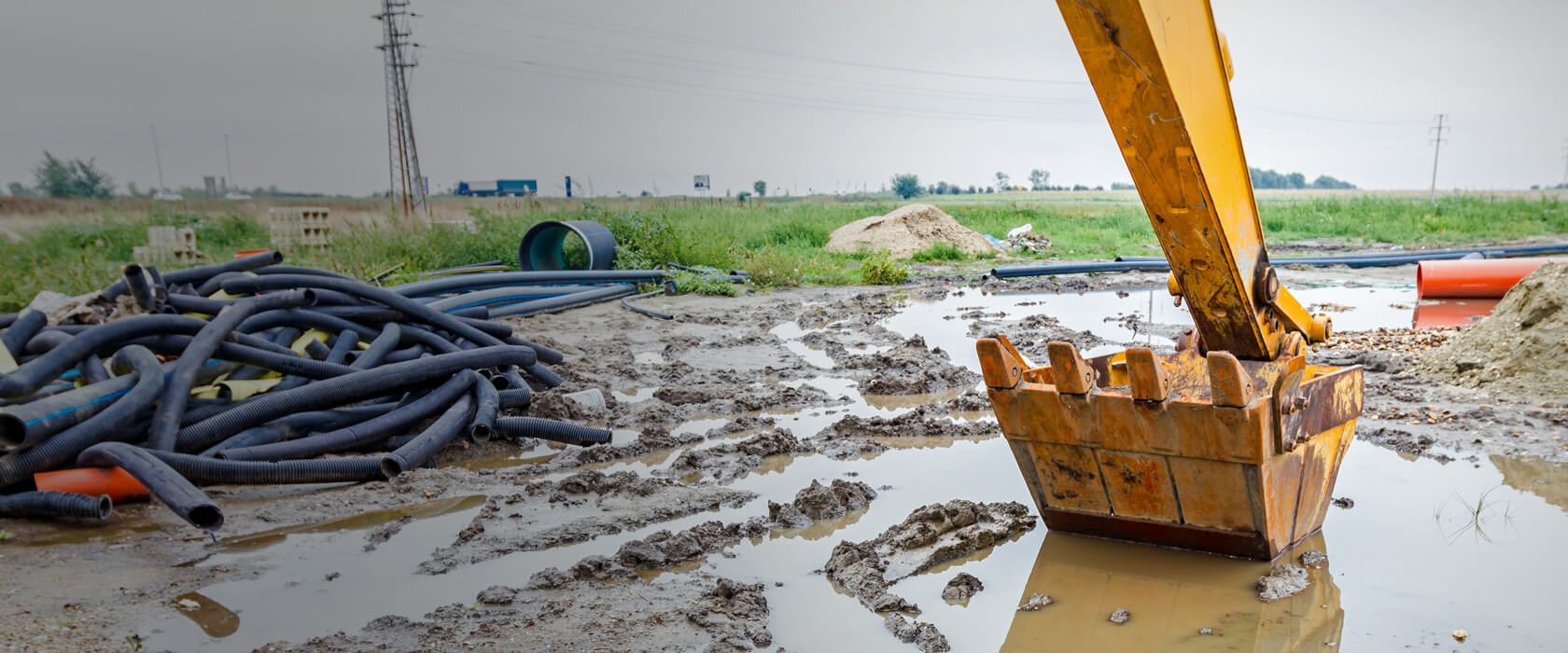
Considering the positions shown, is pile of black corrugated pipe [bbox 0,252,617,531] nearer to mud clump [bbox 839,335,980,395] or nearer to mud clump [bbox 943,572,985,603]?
mud clump [bbox 839,335,980,395]

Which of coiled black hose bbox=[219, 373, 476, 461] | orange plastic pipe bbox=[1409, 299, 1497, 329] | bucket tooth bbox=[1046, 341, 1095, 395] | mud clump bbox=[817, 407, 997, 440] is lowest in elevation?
mud clump bbox=[817, 407, 997, 440]

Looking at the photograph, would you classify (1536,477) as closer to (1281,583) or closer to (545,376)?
(1281,583)

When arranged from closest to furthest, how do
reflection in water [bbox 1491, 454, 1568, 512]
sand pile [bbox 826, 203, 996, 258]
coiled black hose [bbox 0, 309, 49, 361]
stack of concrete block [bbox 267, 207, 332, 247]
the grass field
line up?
reflection in water [bbox 1491, 454, 1568, 512] → coiled black hose [bbox 0, 309, 49, 361] → the grass field → stack of concrete block [bbox 267, 207, 332, 247] → sand pile [bbox 826, 203, 996, 258]

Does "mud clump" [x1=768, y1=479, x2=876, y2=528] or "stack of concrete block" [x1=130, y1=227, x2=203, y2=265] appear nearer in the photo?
"mud clump" [x1=768, y1=479, x2=876, y2=528]

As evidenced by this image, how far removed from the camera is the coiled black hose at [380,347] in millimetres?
5773

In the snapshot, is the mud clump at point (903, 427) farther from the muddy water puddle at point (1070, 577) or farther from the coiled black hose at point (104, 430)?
the coiled black hose at point (104, 430)

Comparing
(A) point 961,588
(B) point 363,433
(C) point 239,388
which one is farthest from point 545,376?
(A) point 961,588

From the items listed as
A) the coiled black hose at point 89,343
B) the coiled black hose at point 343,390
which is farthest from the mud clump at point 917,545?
the coiled black hose at point 89,343

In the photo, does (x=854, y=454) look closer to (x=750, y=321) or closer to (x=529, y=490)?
(x=529, y=490)

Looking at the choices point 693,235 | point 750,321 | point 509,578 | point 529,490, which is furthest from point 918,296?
point 509,578

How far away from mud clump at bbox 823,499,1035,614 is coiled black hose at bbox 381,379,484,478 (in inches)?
99.6

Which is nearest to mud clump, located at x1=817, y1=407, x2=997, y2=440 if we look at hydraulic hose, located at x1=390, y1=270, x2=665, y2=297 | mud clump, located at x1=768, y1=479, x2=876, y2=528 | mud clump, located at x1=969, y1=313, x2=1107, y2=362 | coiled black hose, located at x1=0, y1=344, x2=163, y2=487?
mud clump, located at x1=768, y1=479, x2=876, y2=528

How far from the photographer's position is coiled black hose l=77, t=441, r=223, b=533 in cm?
396

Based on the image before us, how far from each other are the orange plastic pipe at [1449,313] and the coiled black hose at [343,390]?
332 inches
